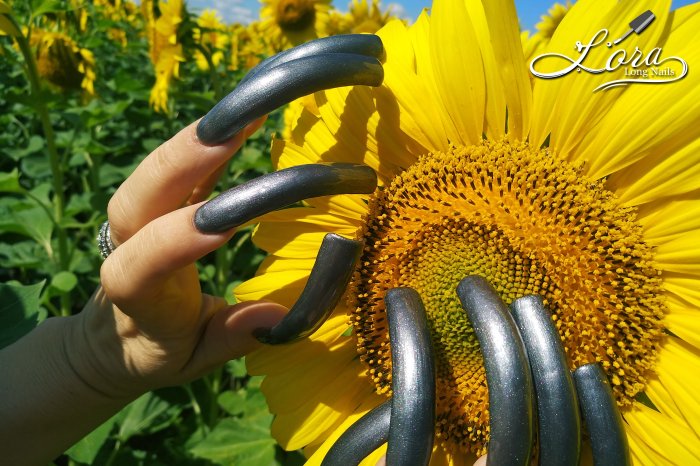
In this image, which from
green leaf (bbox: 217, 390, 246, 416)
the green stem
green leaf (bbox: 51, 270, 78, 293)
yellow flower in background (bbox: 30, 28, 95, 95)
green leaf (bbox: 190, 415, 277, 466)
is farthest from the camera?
yellow flower in background (bbox: 30, 28, 95, 95)

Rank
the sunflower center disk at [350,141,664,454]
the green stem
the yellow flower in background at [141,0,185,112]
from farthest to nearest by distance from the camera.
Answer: the yellow flower in background at [141,0,185,112] < the green stem < the sunflower center disk at [350,141,664,454]

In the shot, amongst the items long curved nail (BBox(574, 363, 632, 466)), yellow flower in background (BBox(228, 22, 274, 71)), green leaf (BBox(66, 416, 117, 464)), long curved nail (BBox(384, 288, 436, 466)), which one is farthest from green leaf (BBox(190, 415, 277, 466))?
yellow flower in background (BBox(228, 22, 274, 71))

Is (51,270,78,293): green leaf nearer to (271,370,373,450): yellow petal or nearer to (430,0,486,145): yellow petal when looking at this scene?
(271,370,373,450): yellow petal

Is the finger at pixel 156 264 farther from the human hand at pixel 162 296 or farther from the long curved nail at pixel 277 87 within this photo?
the long curved nail at pixel 277 87

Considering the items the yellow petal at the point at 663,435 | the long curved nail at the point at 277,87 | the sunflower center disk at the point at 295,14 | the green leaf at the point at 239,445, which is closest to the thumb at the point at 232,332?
the long curved nail at the point at 277,87

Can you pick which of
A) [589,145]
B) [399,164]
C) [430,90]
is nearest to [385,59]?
[430,90]

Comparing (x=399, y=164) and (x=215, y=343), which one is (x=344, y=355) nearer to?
(x=215, y=343)

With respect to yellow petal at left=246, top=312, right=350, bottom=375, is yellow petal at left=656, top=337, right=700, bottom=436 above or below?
below
